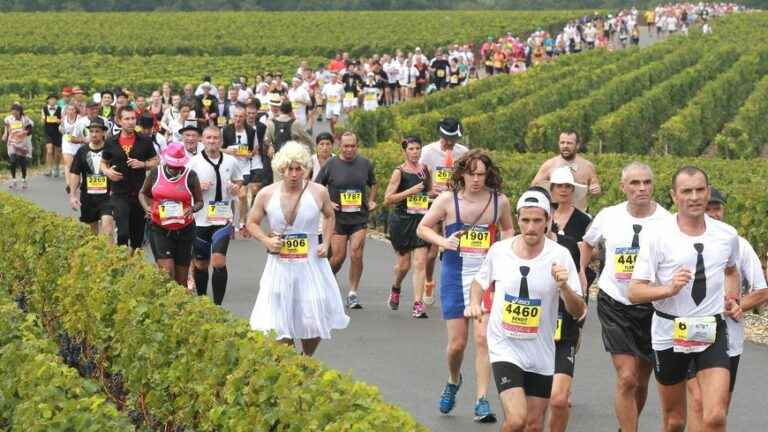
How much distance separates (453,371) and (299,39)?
3213 inches

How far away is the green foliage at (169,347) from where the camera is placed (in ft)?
23.5

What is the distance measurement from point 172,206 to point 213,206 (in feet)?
1.77

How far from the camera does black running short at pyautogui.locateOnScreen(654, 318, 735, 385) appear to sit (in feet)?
27.2

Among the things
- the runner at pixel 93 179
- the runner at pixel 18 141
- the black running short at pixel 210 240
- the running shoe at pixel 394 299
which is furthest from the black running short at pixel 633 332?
the runner at pixel 18 141

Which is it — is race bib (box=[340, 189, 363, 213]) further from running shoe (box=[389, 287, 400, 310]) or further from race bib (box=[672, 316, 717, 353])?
race bib (box=[672, 316, 717, 353])

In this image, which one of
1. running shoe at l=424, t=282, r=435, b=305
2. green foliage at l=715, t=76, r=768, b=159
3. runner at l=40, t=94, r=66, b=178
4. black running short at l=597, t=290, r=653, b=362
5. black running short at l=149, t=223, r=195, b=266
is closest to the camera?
black running short at l=597, t=290, r=653, b=362

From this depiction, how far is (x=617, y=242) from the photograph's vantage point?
9602 mm

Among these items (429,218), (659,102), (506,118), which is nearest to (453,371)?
(429,218)

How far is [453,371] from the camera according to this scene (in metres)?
10.6

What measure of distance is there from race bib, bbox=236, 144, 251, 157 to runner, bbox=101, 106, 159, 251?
377cm

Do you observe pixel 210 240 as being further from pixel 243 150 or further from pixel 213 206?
pixel 243 150

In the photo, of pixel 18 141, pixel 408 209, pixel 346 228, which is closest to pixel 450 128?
pixel 408 209

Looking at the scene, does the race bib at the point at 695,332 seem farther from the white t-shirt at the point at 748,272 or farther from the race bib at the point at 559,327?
the race bib at the point at 559,327

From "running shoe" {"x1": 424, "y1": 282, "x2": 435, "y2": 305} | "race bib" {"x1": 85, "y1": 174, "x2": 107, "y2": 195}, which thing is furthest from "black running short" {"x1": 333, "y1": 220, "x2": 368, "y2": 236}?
"race bib" {"x1": 85, "y1": 174, "x2": 107, "y2": 195}
